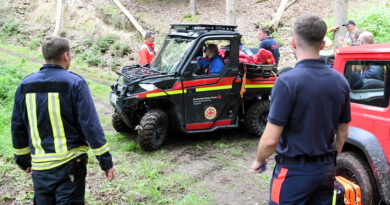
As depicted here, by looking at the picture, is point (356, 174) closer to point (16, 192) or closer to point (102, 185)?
point (102, 185)

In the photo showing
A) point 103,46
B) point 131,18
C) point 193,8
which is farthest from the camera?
point 193,8

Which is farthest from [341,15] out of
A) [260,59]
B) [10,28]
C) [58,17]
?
[10,28]

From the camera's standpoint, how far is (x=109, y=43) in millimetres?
15344

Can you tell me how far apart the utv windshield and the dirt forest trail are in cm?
141

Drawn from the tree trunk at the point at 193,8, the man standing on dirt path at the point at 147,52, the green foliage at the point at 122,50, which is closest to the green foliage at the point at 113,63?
the green foliage at the point at 122,50

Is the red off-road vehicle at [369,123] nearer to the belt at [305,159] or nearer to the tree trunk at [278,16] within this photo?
the belt at [305,159]

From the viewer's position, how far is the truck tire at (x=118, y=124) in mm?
6916

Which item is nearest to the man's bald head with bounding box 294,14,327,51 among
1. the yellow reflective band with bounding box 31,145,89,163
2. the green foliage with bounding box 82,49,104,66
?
the yellow reflective band with bounding box 31,145,89,163

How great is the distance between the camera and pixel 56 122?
2910 mm

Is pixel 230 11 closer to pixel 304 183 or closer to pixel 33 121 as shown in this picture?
pixel 33 121

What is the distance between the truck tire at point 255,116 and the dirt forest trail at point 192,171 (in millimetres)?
203

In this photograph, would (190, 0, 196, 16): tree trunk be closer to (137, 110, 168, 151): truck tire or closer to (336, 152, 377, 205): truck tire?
(137, 110, 168, 151): truck tire

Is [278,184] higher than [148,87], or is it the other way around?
[148,87]

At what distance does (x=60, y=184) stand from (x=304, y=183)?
1903 millimetres
